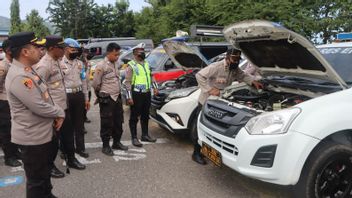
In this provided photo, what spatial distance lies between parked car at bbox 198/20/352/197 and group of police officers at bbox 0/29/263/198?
0.63m

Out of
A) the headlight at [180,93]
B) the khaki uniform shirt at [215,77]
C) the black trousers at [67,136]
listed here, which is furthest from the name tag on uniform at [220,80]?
the black trousers at [67,136]

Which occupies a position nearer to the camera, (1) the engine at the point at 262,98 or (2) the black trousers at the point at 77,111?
(1) the engine at the point at 262,98

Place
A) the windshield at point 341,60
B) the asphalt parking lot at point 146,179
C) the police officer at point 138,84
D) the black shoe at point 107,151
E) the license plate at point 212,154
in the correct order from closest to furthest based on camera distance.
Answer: the license plate at point 212,154 → the windshield at point 341,60 → the asphalt parking lot at point 146,179 → the black shoe at point 107,151 → the police officer at point 138,84

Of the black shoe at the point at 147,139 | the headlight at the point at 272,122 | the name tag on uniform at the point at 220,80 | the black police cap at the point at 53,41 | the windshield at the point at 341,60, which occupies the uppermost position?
the black police cap at the point at 53,41

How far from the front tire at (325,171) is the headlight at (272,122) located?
0.40 meters

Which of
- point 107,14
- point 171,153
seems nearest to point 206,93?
point 171,153

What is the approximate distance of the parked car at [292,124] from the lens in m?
3.11

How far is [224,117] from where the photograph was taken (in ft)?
12.4

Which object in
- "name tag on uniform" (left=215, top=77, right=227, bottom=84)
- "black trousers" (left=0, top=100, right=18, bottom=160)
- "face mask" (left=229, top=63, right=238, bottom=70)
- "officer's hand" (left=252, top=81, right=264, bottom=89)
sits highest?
"face mask" (left=229, top=63, right=238, bottom=70)

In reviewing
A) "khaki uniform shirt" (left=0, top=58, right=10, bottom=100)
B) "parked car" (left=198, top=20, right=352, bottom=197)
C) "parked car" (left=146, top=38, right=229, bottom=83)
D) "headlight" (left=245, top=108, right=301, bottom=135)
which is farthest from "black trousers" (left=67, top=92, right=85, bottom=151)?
"parked car" (left=146, top=38, right=229, bottom=83)

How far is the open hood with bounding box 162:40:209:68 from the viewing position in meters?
6.30

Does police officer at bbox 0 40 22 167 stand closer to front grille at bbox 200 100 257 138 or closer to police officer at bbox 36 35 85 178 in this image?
police officer at bbox 36 35 85 178

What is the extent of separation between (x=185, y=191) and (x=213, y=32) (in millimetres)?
3699

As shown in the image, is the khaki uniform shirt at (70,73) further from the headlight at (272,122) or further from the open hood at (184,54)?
the headlight at (272,122)
